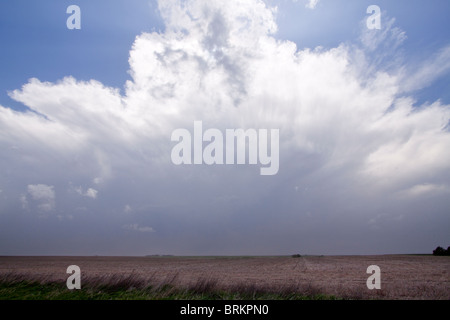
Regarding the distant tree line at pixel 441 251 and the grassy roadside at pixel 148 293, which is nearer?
the grassy roadside at pixel 148 293

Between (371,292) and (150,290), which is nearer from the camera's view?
(150,290)

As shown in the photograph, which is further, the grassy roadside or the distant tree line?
the distant tree line

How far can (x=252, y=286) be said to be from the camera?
55.0 feet

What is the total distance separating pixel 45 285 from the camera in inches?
755

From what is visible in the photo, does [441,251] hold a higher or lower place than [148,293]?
lower

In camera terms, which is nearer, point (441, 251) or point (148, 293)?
point (148, 293)

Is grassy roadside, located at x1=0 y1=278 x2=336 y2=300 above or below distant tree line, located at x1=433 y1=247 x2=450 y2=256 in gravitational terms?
above

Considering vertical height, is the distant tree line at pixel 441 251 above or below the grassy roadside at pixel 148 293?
below
